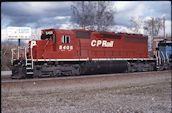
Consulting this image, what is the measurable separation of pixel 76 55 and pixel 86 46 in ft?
4.36

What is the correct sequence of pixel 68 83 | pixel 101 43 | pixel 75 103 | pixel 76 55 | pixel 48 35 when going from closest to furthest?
1. pixel 75 103
2. pixel 68 83
3. pixel 48 35
4. pixel 76 55
5. pixel 101 43

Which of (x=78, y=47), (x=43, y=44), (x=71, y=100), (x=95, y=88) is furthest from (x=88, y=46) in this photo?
(x=71, y=100)

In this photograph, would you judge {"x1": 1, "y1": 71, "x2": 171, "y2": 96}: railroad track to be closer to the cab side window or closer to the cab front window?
the cab side window

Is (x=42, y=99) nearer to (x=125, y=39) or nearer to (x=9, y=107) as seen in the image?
(x=9, y=107)

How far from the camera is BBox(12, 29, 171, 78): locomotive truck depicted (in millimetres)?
15284

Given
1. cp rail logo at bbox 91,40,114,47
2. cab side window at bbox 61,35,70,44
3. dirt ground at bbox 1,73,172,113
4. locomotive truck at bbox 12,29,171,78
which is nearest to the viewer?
dirt ground at bbox 1,73,172,113

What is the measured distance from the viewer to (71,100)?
34.2 ft

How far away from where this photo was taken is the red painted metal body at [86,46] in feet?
52.5

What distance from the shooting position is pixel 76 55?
17266 mm

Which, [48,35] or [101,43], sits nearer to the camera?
[48,35]

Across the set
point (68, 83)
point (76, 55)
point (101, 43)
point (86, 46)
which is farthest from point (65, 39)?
point (68, 83)

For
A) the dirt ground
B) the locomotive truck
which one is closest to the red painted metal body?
the locomotive truck

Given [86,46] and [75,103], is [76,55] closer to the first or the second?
[86,46]

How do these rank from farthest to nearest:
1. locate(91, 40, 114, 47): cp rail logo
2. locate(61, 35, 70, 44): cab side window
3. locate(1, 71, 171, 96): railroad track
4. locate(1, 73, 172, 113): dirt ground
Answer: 1. locate(91, 40, 114, 47): cp rail logo
2. locate(61, 35, 70, 44): cab side window
3. locate(1, 71, 171, 96): railroad track
4. locate(1, 73, 172, 113): dirt ground
